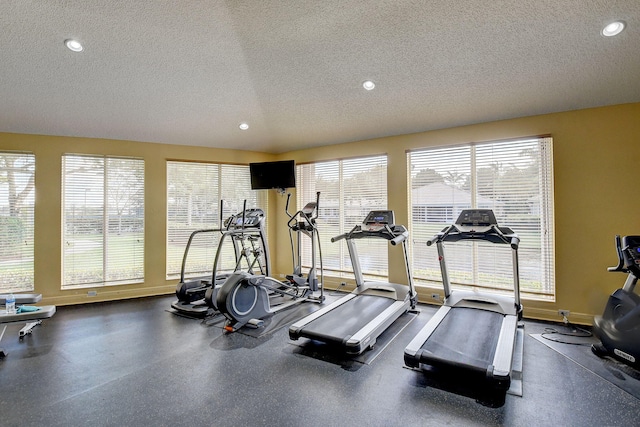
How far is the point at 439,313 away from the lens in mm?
3523

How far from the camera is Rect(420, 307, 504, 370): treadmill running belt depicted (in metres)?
2.54

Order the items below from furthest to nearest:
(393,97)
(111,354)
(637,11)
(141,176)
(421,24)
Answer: (141,176) < (393,97) < (111,354) < (421,24) < (637,11)

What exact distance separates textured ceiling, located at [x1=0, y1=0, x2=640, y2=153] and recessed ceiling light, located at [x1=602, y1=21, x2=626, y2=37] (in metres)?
0.05

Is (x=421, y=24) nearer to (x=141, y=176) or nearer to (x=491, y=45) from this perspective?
(x=491, y=45)

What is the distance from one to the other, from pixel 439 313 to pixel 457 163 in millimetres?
2271

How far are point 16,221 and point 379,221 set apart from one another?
18.0 feet

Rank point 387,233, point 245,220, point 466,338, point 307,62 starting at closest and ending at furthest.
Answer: point 466,338, point 307,62, point 387,233, point 245,220

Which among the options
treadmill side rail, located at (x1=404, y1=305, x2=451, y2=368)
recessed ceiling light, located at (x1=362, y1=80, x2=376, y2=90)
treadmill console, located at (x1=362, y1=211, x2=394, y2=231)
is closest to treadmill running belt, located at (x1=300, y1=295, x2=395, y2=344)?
treadmill side rail, located at (x1=404, y1=305, x2=451, y2=368)

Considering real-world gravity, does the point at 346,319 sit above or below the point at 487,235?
below

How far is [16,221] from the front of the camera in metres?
4.52

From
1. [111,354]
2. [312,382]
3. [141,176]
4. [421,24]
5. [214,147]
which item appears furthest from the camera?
[214,147]

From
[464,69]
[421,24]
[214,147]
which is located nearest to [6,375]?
[214,147]

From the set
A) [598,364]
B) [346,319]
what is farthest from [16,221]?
[598,364]

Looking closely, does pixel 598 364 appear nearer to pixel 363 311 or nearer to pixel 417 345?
pixel 417 345
